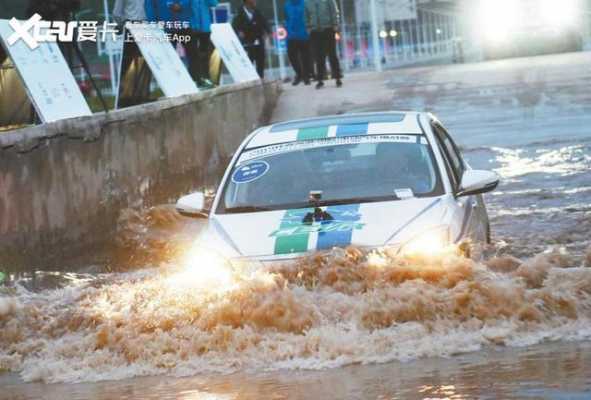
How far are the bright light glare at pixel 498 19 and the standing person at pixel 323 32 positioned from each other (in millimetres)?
12144

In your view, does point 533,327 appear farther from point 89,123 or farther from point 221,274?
point 89,123

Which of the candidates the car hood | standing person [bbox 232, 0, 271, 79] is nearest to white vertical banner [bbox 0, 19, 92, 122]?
the car hood

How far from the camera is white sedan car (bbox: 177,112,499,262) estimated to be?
879 centimetres

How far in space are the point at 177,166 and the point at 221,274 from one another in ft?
25.7

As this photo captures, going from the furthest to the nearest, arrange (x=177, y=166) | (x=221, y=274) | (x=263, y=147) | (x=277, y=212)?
(x=177, y=166)
(x=263, y=147)
(x=277, y=212)
(x=221, y=274)

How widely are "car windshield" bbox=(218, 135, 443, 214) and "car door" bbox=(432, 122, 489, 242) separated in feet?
0.56

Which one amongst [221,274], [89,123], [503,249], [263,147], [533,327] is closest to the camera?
[533,327]

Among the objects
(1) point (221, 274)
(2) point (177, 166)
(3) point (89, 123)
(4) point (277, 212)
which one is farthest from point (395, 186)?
(2) point (177, 166)

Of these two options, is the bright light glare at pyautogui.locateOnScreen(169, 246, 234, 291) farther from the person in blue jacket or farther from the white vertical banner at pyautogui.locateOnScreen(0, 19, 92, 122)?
the person in blue jacket

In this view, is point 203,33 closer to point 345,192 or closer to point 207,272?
point 345,192

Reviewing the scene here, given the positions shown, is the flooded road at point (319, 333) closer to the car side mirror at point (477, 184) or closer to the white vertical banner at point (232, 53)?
the car side mirror at point (477, 184)

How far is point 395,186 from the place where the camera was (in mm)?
9531

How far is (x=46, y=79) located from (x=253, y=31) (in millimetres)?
15267

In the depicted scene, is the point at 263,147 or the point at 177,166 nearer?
the point at 263,147
